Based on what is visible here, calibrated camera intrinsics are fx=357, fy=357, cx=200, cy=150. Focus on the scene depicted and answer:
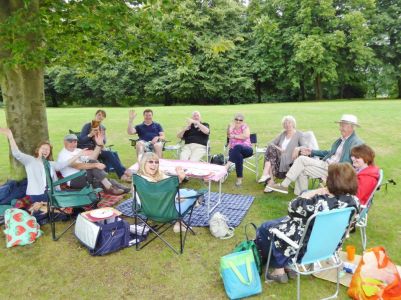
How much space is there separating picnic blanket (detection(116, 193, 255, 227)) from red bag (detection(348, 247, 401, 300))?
1.88 meters

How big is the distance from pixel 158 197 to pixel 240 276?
3.94 feet

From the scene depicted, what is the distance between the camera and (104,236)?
4.02 m

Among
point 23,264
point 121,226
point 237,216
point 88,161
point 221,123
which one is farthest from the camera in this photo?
point 221,123

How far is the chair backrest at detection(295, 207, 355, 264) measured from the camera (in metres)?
2.87

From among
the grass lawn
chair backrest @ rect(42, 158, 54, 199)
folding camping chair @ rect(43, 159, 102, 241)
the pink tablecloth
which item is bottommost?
the grass lawn

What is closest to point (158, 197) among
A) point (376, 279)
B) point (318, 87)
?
point (376, 279)

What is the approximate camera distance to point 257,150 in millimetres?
6805

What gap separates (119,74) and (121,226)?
112ft

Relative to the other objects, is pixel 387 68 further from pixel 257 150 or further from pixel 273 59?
pixel 257 150

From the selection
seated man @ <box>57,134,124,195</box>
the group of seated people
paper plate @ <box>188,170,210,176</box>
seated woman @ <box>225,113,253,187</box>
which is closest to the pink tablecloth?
paper plate @ <box>188,170,210,176</box>

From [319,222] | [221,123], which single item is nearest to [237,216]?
[319,222]

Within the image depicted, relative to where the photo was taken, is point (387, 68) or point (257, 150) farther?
point (387, 68)

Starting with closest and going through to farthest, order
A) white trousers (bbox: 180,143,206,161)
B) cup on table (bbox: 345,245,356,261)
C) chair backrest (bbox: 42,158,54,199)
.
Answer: cup on table (bbox: 345,245,356,261) < chair backrest (bbox: 42,158,54,199) < white trousers (bbox: 180,143,206,161)

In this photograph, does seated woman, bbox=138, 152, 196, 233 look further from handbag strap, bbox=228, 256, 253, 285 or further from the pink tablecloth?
handbag strap, bbox=228, 256, 253, 285
